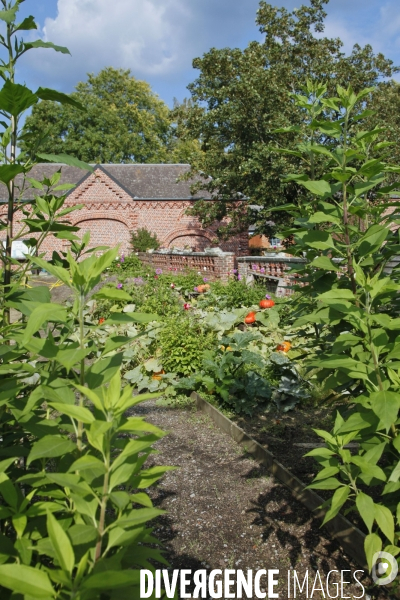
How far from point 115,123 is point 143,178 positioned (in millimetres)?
18669

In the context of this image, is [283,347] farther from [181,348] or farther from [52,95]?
[52,95]

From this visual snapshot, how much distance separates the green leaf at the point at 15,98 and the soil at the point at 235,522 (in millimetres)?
1251

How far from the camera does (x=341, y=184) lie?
6.74 ft

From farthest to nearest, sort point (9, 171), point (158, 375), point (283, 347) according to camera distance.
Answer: point (283, 347) < point (158, 375) < point (9, 171)

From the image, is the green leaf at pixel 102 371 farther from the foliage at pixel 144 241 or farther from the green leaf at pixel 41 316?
the foliage at pixel 144 241

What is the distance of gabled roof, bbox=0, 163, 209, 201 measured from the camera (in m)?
25.7

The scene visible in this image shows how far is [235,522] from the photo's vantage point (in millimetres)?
Result: 2959

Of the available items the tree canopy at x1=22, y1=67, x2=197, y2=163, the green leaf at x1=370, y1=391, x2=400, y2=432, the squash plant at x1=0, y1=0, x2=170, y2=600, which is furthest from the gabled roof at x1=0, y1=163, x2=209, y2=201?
the squash plant at x1=0, y1=0, x2=170, y2=600

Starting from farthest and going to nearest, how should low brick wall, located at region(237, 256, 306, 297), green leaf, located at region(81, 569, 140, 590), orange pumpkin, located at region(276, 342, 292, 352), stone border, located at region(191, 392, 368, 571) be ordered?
low brick wall, located at region(237, 256, 306, 297), orange pumpkin, located at region(276, 342, 292, 352), stone border, located at region(191, 392, 368, 571), green leaf, located at region(81, 569, 140, 590)

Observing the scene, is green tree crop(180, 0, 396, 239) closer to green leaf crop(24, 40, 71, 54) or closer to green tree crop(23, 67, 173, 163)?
green leaf crop(24, 40, 71, 54)

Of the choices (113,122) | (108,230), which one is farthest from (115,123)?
(108,230)

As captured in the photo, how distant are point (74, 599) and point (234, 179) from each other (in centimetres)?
1852

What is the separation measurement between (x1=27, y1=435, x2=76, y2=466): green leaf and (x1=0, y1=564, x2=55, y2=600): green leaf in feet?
0.71

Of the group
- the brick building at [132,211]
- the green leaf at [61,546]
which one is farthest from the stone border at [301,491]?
the brick building at [132,211]
